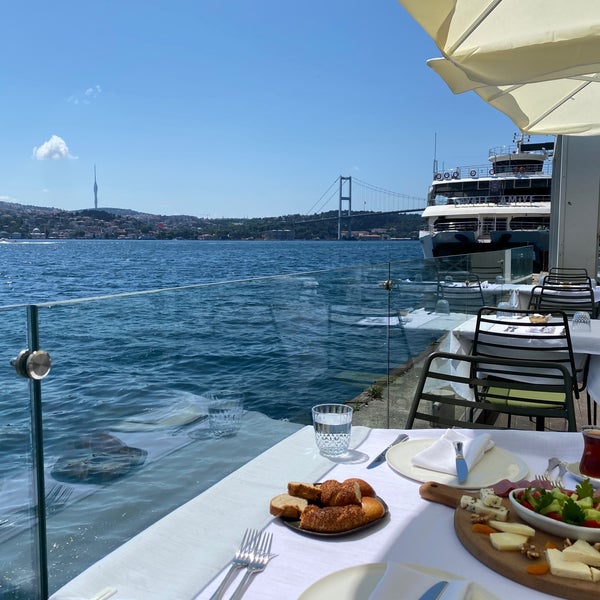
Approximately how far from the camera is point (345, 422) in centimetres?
116

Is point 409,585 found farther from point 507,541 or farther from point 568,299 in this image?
point 568,299

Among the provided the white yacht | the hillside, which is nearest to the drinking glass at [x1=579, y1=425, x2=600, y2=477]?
the white yacht

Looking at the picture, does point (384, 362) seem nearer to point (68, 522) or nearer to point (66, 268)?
point (68, 522)

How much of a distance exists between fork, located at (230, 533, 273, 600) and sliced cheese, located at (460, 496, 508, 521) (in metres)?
0.30

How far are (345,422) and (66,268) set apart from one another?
123 feet

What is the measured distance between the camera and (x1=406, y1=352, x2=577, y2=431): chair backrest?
154cm

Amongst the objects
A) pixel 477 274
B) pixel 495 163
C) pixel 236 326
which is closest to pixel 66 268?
pixel 495 163

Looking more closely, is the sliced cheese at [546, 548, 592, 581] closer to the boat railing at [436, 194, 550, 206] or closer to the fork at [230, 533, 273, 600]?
the fork at [230, 533, 273, 600]

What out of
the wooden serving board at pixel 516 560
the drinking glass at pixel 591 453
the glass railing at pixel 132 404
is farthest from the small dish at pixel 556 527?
the glass railing at pixel 132 404

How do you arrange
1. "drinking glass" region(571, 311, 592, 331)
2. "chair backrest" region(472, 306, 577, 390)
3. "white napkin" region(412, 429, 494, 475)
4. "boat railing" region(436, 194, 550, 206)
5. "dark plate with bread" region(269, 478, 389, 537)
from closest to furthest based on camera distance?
"dark plate with bread" region(269, 478, 389, 537) → "white napkin" region(412, 429, 494, 475) → "chair backrest" region(472, 306, 577, 390) → "drinking glass" region(571, 311, 592, 331) → "boat railing" region(436, 194, 550, 206)

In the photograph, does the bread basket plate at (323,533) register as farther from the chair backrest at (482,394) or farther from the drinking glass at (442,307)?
the drinking glass at (442,307)

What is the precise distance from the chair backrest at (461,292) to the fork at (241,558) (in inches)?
123

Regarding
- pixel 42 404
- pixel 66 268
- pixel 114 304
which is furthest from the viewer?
pixel 66 268

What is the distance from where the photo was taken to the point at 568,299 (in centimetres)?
479
